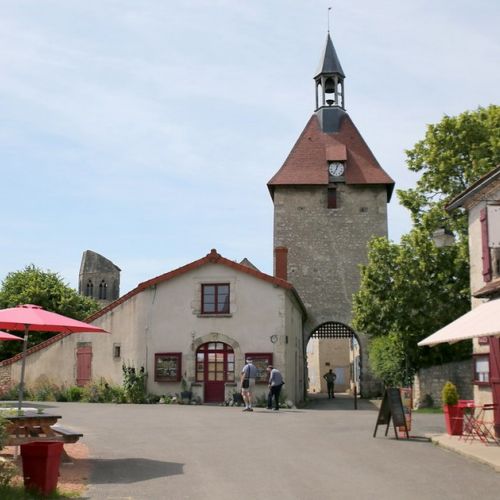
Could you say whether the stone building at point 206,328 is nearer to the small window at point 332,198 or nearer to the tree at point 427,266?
the tree at point 427,266

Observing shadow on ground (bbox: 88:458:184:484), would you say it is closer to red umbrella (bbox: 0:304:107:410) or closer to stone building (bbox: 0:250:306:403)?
red umbrella (bbox: 0:304:107:410)

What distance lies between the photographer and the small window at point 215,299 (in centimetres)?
2541

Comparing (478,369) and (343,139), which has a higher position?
(343,139)

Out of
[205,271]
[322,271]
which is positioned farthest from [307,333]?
[205,271]

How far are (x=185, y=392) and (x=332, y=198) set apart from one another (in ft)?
57.4

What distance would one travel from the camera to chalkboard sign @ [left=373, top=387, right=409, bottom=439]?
13.3 metres

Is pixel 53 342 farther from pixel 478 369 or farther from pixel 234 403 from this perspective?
pixel 478 369

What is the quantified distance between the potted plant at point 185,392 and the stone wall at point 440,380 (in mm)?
8168

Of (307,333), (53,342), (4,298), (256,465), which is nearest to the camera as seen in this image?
(256,465)

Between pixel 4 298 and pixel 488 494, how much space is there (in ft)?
118

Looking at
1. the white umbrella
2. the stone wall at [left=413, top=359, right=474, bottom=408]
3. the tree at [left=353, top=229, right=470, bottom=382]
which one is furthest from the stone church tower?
the white umbrella

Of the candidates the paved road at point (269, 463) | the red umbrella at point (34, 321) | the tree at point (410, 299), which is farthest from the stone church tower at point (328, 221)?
the red umbrella at point (34, 321)

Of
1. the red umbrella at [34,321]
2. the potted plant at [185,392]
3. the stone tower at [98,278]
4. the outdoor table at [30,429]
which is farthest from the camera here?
the stone tower at [98,278]

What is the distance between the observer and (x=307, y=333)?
1455 inches
